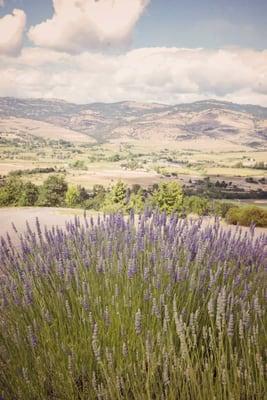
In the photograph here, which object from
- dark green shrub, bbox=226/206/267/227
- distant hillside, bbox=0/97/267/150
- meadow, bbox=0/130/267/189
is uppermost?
distant hillside, bbox=0/97/267/150

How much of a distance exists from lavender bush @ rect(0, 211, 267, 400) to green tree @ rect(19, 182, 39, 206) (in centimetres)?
814

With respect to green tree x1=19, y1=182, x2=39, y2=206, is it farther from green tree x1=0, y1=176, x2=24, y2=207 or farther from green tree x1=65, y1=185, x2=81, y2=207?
green tree x1=65, y1=185, x2=81, y2=207

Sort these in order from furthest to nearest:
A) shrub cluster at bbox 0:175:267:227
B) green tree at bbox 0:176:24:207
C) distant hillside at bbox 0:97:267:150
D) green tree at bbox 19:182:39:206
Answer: distant hillside at bbox 0:97:267:150 < green tree at bbox 19:182:39:206 < green tree at bbox 0:176:24:207 < shrub cluster at bbox 0:175:267:227

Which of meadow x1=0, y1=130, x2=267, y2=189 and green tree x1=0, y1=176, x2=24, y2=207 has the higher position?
meadow x1=0, y1=130, x2=267, y2=189

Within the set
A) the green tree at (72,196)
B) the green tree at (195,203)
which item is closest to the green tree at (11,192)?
the green tree at (72,196)

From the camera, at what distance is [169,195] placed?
30.6 feet

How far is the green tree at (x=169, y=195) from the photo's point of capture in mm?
9211

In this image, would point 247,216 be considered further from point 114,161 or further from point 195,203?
point 114,161

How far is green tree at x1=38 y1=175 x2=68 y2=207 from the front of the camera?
34.7 feet

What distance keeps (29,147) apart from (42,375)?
10.1m

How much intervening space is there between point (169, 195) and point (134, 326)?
786cm

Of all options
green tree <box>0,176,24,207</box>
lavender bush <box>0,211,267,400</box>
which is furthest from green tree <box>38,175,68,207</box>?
lavender bush <box>0,211,267,400</box>

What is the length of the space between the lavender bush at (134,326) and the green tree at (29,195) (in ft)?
26.7

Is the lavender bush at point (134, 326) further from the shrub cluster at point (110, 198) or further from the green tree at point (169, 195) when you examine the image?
the green tree at point (169, 195)
